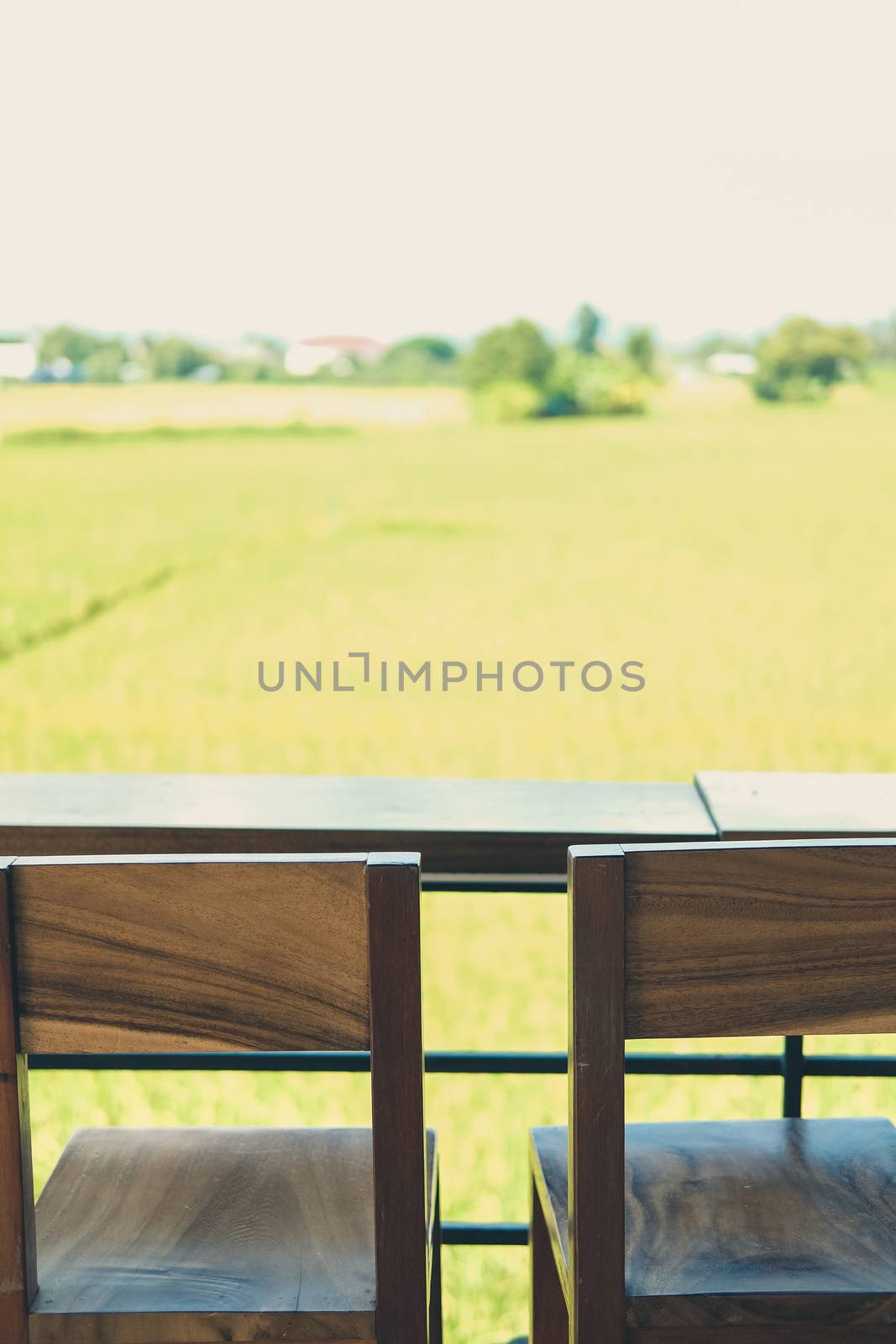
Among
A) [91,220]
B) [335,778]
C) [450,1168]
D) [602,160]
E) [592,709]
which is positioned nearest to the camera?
[335,778]

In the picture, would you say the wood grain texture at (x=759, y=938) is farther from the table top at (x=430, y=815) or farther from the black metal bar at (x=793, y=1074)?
the black metal bar at (x=793, y=1074)

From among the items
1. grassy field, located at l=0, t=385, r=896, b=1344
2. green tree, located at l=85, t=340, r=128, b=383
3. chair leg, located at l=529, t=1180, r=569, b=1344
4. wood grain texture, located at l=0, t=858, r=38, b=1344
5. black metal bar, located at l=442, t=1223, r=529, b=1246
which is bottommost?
grassy field, located at l=0, t=385, r=896, b=1344

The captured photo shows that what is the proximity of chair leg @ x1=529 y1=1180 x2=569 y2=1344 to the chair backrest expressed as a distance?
0.97 feet

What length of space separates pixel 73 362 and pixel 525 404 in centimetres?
423

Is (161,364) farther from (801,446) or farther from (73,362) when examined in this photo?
(801,446)

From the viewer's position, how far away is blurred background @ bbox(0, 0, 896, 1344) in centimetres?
1138

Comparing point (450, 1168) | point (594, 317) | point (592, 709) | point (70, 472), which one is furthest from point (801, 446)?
point (450, 1168)

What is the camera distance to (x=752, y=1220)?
78 centimetres

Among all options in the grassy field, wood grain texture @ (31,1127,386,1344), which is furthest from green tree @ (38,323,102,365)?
wood grain texture @ (31,1127,386,1344)

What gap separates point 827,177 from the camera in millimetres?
14711

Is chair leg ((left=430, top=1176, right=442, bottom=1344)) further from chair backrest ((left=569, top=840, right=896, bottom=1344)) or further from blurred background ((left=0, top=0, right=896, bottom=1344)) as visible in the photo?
blurred background ((left=0, top=0, right=896, bottom=1344))

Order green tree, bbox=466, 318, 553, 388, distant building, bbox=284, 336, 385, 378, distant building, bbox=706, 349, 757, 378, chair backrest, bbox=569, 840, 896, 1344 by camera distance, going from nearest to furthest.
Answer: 1. chair backrest, bbox=569, 840, 896, 1344
2. distant building, bbox=706, 349, 757, 378
3. distant building, bbox=284, 336, 385, 378
4. green tree, bbox=466, 318, 553, 388

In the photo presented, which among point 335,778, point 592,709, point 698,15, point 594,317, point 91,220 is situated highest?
point 698,15

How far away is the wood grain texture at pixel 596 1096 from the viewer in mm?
602
